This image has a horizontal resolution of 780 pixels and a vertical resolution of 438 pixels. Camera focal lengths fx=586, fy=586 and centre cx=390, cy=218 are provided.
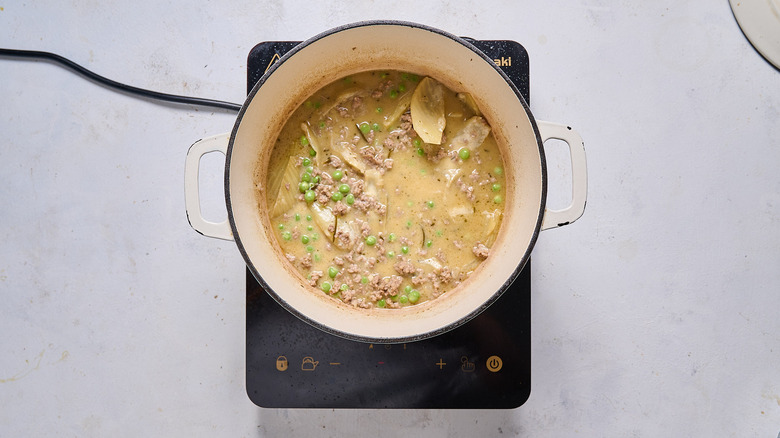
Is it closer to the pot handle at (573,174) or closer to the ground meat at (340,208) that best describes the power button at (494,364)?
the pot handle at (573,174)

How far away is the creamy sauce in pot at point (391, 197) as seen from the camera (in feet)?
4.70

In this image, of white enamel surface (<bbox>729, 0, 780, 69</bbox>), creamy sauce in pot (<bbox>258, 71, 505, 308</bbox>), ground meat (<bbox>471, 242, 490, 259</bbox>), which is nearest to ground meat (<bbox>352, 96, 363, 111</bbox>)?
creamy sauce in pot (<bbox>258, 71, 505, 308</bbox>)

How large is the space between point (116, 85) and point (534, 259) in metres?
1.26

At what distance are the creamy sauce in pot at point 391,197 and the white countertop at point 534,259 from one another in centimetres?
26

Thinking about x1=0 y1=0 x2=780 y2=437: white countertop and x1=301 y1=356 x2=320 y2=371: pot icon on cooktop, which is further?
x1=0 y1=0 x2=780 y2=437: white countertop

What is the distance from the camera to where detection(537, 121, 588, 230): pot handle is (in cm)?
124

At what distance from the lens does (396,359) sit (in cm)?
149

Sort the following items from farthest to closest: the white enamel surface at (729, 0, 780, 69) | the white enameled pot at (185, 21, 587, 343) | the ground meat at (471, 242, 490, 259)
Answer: the white enamel surface at (729, 0, 780, 69), the ground meat at (471, 242, 490, 259), the white enameled pot at (185, 21, 587, 343)

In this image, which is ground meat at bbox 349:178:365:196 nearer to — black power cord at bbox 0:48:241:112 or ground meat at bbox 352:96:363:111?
ground meat at bbox 352:96:363:111

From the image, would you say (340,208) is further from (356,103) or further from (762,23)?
(762,23)

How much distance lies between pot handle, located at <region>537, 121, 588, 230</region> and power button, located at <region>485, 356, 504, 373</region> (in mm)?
417

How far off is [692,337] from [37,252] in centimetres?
187

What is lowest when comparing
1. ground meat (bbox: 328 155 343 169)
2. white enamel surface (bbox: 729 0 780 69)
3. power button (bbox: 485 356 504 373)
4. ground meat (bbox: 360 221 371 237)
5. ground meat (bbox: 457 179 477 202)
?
power button (bbox: 485 356 504 373)

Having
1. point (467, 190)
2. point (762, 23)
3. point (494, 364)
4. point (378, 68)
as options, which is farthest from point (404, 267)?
point (762, 23)
